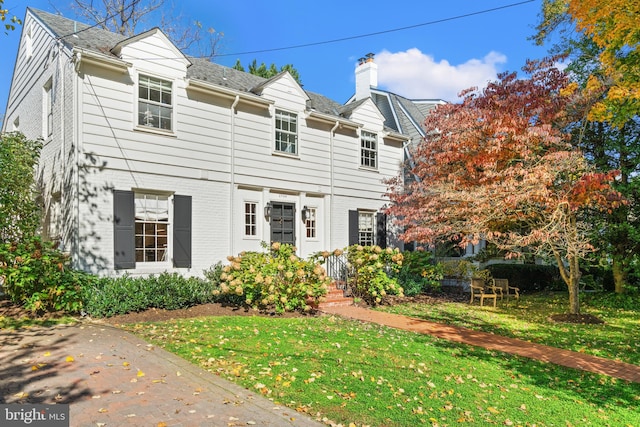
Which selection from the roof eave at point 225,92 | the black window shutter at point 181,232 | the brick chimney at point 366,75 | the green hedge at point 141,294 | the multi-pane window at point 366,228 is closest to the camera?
the green hedge at point 141,294

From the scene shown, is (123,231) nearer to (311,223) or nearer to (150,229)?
(150,229)

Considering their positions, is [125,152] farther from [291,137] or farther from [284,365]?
[284,365]

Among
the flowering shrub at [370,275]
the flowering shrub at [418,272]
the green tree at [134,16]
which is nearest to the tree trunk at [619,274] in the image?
the flowering shrub at [418,272]

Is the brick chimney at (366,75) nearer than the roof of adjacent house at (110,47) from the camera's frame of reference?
No

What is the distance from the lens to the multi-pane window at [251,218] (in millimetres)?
11734

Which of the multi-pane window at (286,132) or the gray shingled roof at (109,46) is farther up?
the gray shingled roof at (109,46)

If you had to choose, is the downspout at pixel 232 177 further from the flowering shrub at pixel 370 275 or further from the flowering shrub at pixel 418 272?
the flowering shrub at pixel 418 272

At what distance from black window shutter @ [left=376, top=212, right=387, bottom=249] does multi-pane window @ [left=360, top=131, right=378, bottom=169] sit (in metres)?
1.77

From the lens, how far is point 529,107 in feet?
36.4

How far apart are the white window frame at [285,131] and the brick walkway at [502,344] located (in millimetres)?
4838

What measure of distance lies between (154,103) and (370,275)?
7071 millimetres

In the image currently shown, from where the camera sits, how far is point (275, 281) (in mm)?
9633

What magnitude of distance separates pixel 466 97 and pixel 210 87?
7094mm

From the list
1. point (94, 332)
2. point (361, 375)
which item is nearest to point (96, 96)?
point (94, 332)
